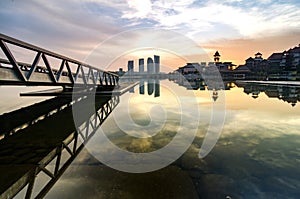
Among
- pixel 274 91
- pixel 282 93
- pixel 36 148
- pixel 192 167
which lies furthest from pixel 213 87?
pixel 36 148

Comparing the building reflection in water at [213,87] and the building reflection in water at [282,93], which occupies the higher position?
the building reflection in water at [282,93]

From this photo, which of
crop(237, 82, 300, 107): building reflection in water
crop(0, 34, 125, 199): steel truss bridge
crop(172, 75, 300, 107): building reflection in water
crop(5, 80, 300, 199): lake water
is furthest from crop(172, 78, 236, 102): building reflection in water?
crop(0, 34, 125, 199): steel truss bridge

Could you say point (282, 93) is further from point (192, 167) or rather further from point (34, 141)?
point (34, 141)

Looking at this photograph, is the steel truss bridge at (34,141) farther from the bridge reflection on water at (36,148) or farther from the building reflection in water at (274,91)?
the building reflection in water at (274,91)

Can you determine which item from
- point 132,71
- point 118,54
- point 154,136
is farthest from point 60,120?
point 132,71

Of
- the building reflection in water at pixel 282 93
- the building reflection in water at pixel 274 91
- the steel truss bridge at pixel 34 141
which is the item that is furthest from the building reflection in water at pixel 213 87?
the steel truss bridge at pixel 34 141

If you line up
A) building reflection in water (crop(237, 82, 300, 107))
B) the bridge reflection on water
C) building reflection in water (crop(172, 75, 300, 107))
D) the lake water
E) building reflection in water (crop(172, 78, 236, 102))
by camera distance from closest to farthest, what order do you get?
the lake water, the bridge reflection on water, building reflection in water (crop(237, 82, 300, 107)), building reflection in water (crop(172, 75, 300, 107)), building reflection in water (crop(172, 78, 236, 102))

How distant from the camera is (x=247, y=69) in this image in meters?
65.4

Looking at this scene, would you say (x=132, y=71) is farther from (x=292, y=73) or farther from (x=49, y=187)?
(x=49, y=187)

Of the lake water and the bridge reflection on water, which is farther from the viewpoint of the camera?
the bridge reflection on water

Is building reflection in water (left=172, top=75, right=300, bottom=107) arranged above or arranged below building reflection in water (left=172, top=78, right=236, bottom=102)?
above

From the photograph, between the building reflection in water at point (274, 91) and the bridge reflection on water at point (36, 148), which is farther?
the building reflection in water at point (274, 91)

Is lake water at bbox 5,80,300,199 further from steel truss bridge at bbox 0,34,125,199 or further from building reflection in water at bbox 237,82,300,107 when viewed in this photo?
building reflection in water at bbox 237,82,300,107

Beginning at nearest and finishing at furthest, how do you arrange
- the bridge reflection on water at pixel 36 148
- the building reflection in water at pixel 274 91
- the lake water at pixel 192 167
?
the lake water at pixel 192 167, the bridge reflection on water at pixel 36 148, the building reflection in water at pixel 274 91
